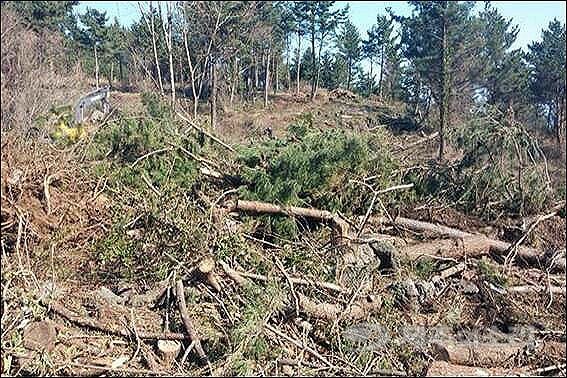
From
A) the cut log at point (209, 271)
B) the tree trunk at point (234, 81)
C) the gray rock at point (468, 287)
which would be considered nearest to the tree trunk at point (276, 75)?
the tree trunk at point (234, 81)

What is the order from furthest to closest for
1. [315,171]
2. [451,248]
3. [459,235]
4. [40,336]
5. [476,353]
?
[459,235], [451,248], [315,171], [476,353], [40,336]

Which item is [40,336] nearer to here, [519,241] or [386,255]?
[386,255]

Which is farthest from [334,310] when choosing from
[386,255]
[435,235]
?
[435,235]

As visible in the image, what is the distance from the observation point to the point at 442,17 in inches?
709

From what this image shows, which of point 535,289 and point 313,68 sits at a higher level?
point 313,68

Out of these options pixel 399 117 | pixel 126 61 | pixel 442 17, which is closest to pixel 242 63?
pixel 126 61

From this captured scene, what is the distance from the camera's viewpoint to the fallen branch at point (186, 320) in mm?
4012

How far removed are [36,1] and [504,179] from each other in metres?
10.6

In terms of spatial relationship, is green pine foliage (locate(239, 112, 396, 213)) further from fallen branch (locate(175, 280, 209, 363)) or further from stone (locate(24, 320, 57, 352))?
stone (locate(24, 320, 57, 352))

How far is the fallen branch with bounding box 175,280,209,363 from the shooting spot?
4.01 m

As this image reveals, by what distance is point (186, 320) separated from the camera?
428cm

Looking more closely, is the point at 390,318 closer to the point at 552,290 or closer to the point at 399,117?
the point at 552,290

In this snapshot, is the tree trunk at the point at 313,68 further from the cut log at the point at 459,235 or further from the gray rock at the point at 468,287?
the gray rock at the point at 468,287

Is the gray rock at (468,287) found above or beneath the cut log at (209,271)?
beneath
